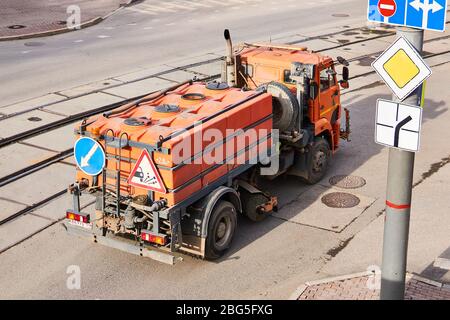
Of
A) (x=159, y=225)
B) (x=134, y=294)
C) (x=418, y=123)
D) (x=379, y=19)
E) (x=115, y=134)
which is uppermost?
(x=379, y=19)

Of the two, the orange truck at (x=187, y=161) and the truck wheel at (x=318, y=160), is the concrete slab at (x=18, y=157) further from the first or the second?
the truck wheel at (x=318, y=160)

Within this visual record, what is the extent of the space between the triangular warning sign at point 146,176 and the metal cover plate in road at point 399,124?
156 inches

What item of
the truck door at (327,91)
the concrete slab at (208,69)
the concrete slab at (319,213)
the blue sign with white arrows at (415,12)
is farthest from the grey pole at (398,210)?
the concrete slab at (208,69)

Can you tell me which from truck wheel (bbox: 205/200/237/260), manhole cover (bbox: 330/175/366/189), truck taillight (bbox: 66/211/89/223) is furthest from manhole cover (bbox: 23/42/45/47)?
truck wheel (bbox: 205/200/237/260)

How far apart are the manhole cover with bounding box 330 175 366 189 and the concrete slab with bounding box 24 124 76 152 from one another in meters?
6.41

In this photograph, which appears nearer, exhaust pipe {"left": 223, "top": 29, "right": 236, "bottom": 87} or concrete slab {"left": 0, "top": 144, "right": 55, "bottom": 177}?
exhaust pipe {"left": 223, "top": 29, "right": 236, "bottom": 87}

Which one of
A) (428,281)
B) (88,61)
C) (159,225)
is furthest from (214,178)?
(88,61)

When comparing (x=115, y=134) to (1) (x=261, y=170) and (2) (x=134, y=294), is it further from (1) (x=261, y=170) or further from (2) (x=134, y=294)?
(1) (x=261, y=170)

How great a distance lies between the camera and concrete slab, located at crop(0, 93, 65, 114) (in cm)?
2016

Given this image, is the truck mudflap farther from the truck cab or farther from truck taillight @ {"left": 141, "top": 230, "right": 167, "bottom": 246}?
the truck cab

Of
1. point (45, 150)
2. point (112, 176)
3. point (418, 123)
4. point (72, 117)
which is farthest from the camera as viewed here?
point (72, 117)

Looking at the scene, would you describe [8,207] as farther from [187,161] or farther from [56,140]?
[187,161]

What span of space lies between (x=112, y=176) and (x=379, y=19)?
5.47 m

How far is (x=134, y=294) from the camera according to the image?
1176 centimetres
